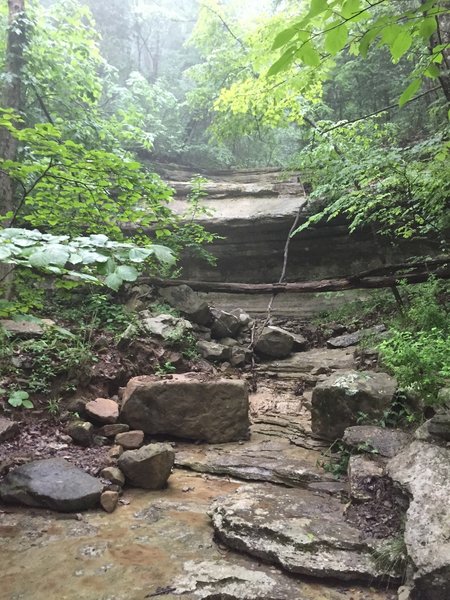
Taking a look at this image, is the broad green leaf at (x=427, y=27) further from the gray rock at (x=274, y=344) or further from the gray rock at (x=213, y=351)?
the gray rock at (x=274, y=344)

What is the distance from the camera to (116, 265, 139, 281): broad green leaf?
5.56 ft

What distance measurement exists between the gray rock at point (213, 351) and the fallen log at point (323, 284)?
1350 mm

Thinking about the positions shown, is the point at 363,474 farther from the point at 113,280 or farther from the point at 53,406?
the point at 53,406

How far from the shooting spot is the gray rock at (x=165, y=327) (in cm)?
734

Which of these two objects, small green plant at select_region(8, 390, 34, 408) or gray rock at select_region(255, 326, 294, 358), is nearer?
small green plant at select_region(8, 390, 34, 408)

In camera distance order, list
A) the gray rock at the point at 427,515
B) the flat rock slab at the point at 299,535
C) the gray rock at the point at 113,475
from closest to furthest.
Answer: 1. the gray rock at the point at 427,515
2. the flat rock slab at the point at 299,535
3. the gray rock at the point at 113,475

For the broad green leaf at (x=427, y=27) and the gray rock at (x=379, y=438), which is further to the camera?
the gray rock at (x=379, y=438)

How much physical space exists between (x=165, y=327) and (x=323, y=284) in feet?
10.2

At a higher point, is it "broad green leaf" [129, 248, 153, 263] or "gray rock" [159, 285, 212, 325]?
"gray rock" [159, 285, 212, 325]

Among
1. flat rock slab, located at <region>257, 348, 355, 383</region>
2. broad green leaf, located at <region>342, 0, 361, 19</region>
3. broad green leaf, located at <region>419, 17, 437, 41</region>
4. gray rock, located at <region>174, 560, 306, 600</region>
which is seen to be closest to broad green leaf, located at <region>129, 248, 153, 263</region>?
broad green leaf, located at <region>342, 0, 361, 19</region>

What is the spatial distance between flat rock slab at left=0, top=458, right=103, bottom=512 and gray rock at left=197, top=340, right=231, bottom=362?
14.0ft

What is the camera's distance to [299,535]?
122 inches

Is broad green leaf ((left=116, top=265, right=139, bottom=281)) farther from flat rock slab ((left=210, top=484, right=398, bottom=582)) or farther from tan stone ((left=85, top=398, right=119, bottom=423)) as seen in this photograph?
tan stone ((left=85, top=398, right=119, bottom=423))

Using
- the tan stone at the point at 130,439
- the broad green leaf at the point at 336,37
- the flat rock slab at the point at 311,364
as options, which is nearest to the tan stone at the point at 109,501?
the tan stone at the point at 130,439
